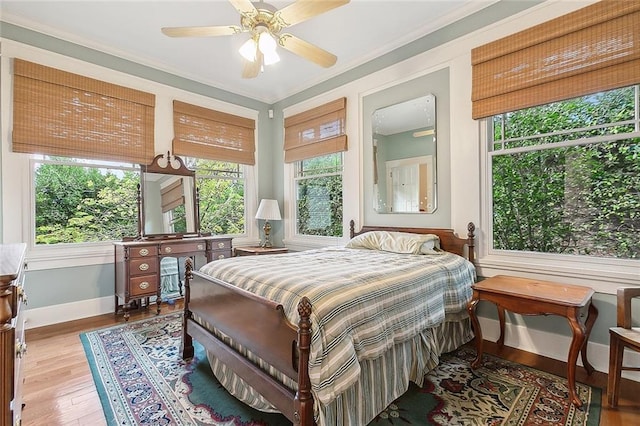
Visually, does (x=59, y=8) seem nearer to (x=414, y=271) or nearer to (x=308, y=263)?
(x=308, y=263)

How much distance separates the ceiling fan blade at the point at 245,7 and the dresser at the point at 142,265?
2560 mm

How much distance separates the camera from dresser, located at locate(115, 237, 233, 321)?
3.26 m

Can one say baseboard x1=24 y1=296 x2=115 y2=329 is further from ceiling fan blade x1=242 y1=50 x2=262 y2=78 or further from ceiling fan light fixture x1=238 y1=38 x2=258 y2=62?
ceiling fan light fixture x1=238 y1=38 x2=258 y2=62

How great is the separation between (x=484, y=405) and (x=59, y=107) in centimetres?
453

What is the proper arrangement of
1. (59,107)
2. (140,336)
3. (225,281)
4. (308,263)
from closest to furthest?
(225,281)
(308,263)
(140,336)
(59,107)

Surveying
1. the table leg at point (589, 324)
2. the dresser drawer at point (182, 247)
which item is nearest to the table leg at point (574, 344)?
the table leg at point (589, 324)

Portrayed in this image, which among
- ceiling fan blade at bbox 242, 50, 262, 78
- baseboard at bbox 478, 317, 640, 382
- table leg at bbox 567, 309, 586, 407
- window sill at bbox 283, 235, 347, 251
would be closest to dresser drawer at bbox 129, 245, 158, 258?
window sill at bbox 283, 235, 347, 251

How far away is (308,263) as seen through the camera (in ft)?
7.54

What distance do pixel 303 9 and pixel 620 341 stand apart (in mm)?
2799

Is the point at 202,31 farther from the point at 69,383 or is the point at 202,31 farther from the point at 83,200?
the point at 69,383

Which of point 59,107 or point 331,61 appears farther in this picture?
point 59,107

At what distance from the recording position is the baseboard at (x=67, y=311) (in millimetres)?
3078

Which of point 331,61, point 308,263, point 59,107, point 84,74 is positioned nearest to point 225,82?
point 84,74

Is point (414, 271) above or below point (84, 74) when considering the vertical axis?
below
